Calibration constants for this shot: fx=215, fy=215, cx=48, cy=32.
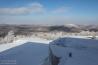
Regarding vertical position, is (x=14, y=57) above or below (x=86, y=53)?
below

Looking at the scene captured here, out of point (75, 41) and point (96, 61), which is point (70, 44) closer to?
point (75, 41)

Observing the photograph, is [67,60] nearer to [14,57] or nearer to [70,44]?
[70,44]

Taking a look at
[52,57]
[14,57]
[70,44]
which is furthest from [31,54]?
[70,44]

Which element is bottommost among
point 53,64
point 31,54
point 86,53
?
point 31,54

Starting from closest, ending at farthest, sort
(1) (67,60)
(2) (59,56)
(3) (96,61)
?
(3) (96,61)
(1) (67,60)
(2) (59,56)

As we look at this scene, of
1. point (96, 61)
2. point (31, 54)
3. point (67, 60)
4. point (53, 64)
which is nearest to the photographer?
point (96, 61)

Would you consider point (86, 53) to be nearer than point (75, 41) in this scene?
Yes
